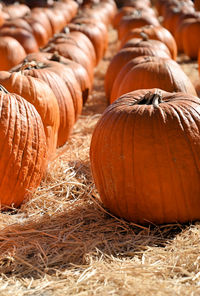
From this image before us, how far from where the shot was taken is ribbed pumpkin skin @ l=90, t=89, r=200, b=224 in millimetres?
2994

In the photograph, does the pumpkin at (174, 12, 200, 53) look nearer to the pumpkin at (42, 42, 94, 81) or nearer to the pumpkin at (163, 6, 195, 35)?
the pumpkin at (163, 6, 195, 35)

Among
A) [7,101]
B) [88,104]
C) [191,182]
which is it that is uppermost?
[7,101]

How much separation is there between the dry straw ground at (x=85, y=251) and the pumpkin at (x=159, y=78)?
4.69 feet

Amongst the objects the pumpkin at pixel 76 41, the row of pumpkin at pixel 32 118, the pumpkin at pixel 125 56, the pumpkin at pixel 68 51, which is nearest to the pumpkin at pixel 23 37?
the pumpkin at pixel 76 41

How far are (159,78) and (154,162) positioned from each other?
78.9 inches

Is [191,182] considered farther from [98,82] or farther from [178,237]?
[98,82]

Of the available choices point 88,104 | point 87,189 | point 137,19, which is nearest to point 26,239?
point 87,189

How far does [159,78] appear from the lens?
4.81m

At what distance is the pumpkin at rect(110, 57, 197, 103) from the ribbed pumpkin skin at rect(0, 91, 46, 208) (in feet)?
5.41

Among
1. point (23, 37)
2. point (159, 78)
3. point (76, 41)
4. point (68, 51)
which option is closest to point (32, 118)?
point (159, 78)

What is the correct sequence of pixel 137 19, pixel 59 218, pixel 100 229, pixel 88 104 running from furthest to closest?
pixel 137 19 → pixel 88 104 → pixel 59 218 → pixel 100 229

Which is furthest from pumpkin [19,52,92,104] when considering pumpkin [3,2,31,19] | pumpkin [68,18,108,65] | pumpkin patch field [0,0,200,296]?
pumpkin [3,2,31,19]

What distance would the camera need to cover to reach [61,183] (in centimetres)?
393

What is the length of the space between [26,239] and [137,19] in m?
8.52
